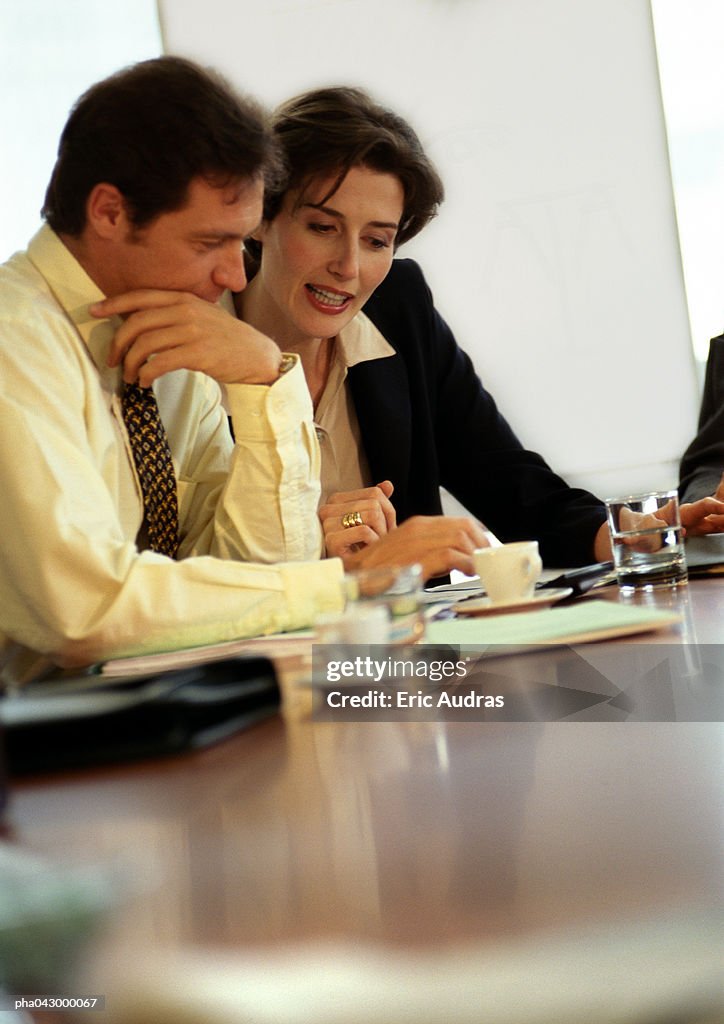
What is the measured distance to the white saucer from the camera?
113 centimetres

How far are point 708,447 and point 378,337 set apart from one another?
704 mm

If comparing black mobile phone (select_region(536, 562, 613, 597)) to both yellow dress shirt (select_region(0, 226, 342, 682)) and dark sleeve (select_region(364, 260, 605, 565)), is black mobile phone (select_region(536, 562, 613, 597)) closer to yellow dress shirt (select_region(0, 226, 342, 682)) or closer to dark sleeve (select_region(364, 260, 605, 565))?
yellow dress shirt (select_region(0, 226, 342, 682))

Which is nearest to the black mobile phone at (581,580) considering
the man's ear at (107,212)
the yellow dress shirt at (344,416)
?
the man's ear at (107,212)

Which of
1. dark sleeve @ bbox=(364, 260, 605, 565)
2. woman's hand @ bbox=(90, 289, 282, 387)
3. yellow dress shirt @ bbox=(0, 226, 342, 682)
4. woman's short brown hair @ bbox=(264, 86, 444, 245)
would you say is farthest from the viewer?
dark sleeve @ bbox=(364, 260, 605, 565)

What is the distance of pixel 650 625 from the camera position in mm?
929

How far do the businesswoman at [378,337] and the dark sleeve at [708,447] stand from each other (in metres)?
0.27

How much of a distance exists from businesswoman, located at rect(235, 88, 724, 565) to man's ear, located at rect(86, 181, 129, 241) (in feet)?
1.96

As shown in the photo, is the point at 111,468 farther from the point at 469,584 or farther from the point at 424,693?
the point at 424,693

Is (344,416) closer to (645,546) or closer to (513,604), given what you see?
(645,546)

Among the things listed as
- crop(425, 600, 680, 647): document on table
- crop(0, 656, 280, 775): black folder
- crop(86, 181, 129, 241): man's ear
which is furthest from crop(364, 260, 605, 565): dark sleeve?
crop(0, 656, 280, 775): black folder

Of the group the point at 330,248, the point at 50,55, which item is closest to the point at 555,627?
the point at 330,248

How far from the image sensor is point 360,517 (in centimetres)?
163

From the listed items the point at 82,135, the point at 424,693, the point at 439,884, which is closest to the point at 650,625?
the point at 424,693

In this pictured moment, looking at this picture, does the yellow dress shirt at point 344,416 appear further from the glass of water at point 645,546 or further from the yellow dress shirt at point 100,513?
the glass of water at point 645,546
